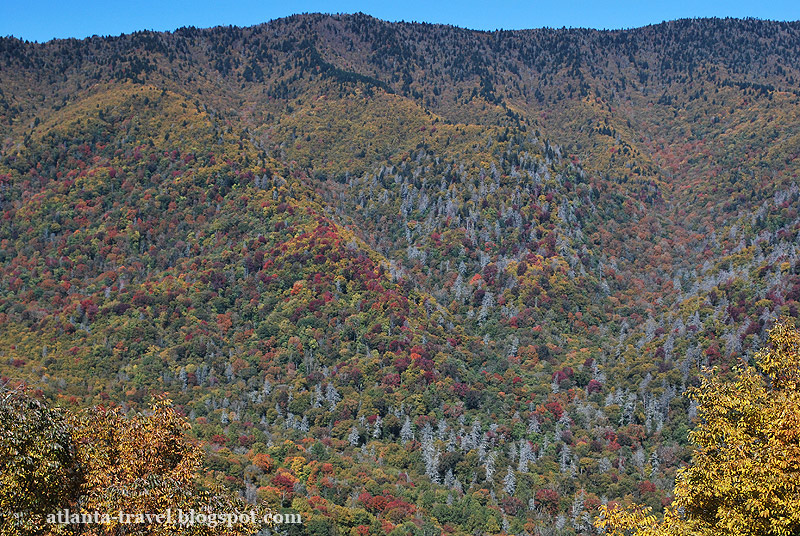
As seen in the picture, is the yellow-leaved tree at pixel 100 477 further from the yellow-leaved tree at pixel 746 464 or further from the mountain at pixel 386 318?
the mountain at pixel 386 318

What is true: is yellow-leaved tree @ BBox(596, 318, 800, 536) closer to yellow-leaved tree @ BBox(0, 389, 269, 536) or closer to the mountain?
Result: yellow-leaved tree @ BBox(0, 389, 269, 536)

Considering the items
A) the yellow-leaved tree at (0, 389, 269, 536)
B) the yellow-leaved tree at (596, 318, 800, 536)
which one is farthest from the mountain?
the yellow-leaved tree at (596, 318, 800, 536)

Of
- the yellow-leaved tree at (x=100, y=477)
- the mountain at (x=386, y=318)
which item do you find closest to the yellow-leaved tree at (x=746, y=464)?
the yellow-leaved tree at (x=100, y=477)

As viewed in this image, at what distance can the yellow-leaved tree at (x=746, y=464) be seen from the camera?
75.5 ft

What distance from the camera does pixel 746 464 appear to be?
78.3 ft

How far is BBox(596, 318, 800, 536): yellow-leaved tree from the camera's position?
23016 mm

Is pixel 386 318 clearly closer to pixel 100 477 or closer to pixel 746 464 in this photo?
pixel 100 477

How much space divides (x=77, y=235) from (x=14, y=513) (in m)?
160

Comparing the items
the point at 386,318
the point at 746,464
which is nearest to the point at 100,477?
the point at 746,464

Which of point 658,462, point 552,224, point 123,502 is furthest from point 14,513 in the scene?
point 552,224

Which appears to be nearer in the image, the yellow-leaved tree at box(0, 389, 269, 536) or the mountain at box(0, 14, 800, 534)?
the yellow-leaved tree at box(0, 389, 269, 536)

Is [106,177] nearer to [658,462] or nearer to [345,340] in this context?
[345,340]

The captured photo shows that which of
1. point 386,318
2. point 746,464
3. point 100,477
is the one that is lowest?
point 746,464

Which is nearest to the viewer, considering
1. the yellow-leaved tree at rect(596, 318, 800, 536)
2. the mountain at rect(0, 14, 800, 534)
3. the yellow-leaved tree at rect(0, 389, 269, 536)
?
the yellow-leaved tree at rect(596, 318, 800, 536)
